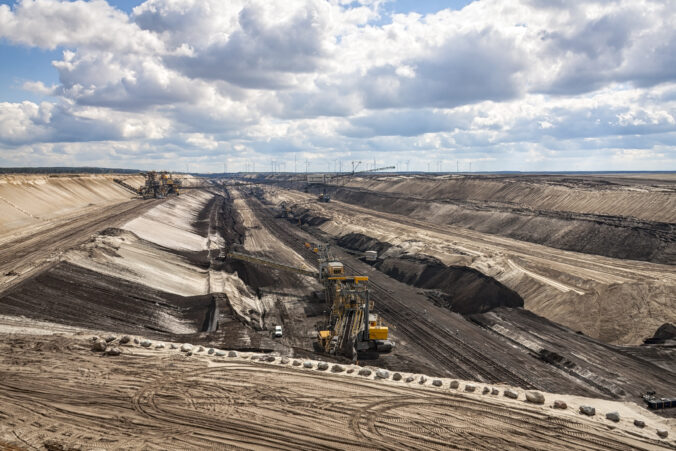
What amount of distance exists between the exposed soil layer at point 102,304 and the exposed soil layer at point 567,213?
4742cm

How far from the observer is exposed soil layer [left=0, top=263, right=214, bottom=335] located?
27.0 m

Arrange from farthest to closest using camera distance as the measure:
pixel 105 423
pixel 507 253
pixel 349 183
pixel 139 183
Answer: pixel 349 183 → pixel 139 183 → pixel 507 253 → pixel 105 423

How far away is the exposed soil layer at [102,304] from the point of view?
27.0 metres

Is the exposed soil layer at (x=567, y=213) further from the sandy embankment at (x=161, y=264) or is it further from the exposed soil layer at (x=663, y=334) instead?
the sandy embankment at (x=161, y=264)

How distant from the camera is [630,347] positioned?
28328 millimetres

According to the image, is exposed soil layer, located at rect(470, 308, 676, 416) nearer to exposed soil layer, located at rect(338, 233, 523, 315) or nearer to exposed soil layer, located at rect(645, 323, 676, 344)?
exposed soil layer, located at rect(645, 323, 676, 344)

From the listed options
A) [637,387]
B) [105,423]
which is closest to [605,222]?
[637,387]

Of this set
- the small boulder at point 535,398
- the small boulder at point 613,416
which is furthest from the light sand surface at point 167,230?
the small boulder at point 613,416

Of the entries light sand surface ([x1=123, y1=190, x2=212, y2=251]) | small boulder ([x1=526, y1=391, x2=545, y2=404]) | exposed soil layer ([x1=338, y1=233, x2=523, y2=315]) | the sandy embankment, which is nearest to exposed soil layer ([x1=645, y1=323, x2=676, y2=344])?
exposed soil layer ([x1=338, y1=233, x2=523, y2=315])

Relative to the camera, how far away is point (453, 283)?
44312mm

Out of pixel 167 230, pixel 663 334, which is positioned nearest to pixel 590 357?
pixel 663 334

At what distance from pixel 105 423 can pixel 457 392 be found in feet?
45.0

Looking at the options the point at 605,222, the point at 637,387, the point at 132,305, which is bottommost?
the point at 637,387

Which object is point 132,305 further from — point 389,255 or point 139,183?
point 139,183
